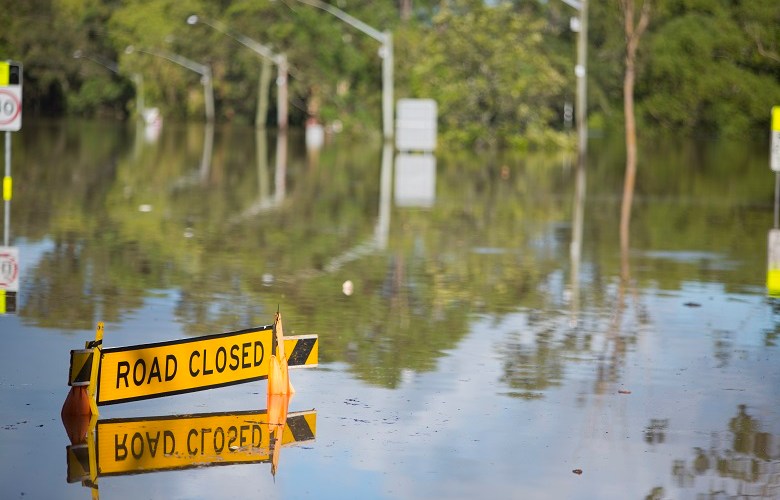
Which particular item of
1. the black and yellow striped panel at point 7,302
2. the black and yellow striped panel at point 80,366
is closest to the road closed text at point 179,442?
the black and yellow striped panel at point 80,366

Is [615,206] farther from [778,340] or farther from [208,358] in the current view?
[208,358]

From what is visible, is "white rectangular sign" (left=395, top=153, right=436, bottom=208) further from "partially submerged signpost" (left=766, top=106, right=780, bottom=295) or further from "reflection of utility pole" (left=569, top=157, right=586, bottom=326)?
"partially submerged signpost" (left=766, top=106, right=780, bottom=295)

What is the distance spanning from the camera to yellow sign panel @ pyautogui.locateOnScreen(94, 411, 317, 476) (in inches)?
352

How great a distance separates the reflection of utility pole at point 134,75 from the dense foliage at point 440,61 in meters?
0.39

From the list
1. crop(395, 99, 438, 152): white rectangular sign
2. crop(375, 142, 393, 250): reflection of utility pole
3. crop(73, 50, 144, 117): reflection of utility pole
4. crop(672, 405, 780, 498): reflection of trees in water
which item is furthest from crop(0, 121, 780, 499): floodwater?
crop(73, 50, 144, 117): reflection of utility pole

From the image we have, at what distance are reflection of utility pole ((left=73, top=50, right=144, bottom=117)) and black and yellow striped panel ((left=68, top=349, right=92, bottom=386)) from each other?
4519 inches

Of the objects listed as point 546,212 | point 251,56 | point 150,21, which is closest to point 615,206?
point 546,212

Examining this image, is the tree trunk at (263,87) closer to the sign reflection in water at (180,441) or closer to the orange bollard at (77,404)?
the sign reflection in water at (180,441)

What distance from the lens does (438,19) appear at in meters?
66.3

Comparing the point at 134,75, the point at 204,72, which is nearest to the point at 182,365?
the point at 204,72

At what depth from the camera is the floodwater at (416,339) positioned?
8906 mm

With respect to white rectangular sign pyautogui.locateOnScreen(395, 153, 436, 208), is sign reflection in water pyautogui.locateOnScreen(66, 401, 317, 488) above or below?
below

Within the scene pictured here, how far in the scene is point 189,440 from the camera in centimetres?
950

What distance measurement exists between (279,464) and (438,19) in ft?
191
